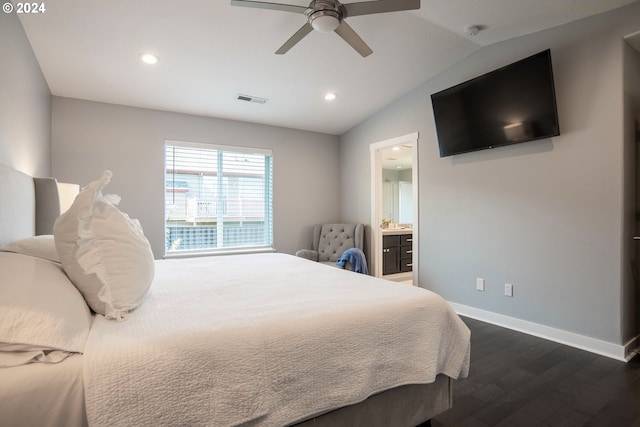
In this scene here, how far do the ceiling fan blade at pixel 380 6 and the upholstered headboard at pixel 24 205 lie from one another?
7.03ft

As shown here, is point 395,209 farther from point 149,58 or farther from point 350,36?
point 149,58

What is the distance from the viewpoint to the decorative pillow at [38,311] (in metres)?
0.84

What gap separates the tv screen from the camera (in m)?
2.67

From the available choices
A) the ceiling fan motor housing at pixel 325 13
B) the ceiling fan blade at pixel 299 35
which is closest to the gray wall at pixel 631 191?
the ceiling fan motor housing at pixel 325 13

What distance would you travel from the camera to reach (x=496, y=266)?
3.21 metres

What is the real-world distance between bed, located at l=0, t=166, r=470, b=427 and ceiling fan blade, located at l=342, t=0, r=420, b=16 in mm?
1693

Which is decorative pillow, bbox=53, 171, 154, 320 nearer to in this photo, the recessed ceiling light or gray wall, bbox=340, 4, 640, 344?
the recessed ceiling light

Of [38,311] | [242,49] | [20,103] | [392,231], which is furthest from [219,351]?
[392,231]

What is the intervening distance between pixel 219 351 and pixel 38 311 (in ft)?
1.71

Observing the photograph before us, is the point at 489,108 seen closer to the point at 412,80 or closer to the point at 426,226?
the point at 412,80

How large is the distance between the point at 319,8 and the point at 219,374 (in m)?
2.08

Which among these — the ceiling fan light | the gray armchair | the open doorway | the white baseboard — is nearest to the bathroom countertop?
the open doorway

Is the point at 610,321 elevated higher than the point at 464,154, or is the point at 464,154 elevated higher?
the point at 464,154

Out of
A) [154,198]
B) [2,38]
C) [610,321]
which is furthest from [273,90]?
[610,321]
